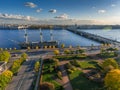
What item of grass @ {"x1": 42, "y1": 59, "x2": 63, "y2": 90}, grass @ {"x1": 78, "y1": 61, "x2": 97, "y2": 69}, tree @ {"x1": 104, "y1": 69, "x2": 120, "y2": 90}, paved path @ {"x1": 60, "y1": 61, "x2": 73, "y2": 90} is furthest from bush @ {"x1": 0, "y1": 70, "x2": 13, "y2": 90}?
grass @ {"x1": 78, "y1": 61, "x2": 97, "y2": 69}

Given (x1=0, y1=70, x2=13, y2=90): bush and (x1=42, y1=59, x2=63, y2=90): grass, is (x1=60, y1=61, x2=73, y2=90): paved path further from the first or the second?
(x1=0, y1=70, x2=13, y2=90): bush

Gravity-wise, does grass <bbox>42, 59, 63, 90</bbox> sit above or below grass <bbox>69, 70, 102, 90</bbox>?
above

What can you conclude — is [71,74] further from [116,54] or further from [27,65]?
[116,54]

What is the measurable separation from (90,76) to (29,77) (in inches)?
616

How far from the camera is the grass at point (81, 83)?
44531 millimetres

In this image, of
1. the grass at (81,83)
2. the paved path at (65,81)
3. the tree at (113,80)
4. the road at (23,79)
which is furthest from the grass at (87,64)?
the tree at (113,80)

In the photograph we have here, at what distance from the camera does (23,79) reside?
5069 cm

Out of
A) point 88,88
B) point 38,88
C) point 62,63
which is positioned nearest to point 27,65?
point 62,63

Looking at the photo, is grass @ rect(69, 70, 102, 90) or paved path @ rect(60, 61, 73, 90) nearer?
grass @ rect(69, 70, 102, 90)

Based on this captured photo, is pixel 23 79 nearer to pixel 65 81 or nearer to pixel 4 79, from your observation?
pixel 4 79

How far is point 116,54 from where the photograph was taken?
7531 cm

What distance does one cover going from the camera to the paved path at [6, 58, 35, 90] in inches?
1795

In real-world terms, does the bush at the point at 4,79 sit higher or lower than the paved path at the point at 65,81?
higher

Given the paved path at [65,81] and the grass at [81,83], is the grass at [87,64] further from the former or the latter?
the grass at [81,83]
